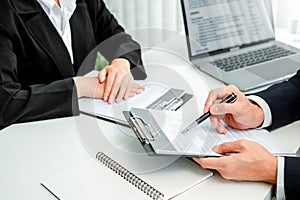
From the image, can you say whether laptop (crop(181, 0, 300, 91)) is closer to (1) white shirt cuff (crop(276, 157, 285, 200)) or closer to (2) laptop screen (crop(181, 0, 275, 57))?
(2) laptop screen (crop(181, 0, 275, 57))

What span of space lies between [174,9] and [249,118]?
1.32m

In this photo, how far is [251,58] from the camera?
1.39 metres

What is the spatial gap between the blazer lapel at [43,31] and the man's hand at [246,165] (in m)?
0.59

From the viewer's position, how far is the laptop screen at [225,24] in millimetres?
1392

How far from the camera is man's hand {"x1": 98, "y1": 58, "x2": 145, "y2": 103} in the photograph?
3.67 feet

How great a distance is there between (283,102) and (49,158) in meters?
0.58

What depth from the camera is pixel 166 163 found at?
877 mm

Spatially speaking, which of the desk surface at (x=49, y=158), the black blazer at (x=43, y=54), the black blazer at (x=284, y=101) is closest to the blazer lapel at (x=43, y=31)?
the black blazer at (x=43, y=54)

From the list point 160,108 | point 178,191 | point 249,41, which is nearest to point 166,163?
point 178,191

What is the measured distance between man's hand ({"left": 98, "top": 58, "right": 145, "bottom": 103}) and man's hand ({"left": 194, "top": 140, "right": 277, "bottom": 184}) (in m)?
0.34

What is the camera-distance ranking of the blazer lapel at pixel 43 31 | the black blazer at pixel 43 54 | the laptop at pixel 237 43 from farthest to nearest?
1. the laptop at pixel 237 43
2. the blazer lapel at pixel 43 31
3. the black blazer at pixel 43 54

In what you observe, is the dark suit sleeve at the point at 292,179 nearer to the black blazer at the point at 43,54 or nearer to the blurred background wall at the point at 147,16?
the black blazer at the point at 43,54

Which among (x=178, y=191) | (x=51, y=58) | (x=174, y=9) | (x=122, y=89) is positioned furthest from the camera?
(x=174, y=9)

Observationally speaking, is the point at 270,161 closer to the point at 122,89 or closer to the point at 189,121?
the point at 189,121
